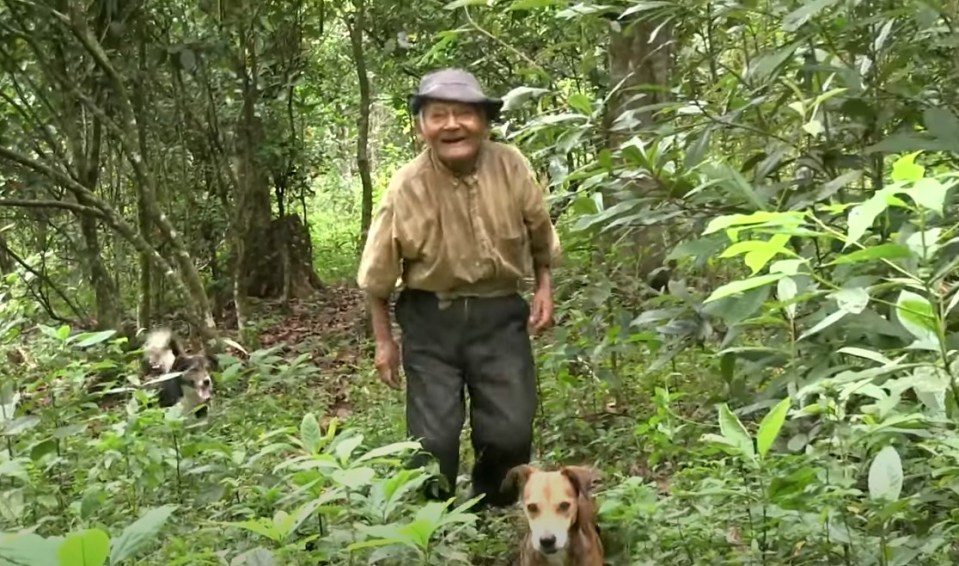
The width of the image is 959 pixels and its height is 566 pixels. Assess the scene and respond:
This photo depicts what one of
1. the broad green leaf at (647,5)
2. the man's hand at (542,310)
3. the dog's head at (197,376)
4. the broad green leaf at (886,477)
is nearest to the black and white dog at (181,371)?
the dog's head at (197,376)

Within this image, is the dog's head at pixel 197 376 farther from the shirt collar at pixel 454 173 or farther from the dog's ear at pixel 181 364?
the shirt collar at pixel 454 173

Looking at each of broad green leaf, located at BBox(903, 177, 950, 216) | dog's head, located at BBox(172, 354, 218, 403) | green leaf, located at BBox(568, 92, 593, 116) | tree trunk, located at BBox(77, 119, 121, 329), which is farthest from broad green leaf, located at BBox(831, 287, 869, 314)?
tree trunk, located at BBox(77, 119, 121, 329)

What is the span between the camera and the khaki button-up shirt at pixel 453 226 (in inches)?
137

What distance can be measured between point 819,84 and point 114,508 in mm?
2691

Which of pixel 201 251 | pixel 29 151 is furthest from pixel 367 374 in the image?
pixel 201 251

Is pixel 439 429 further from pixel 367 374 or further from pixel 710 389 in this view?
pixel 367 374

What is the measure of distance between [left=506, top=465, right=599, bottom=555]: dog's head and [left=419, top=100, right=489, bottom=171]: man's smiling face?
1.15 metres

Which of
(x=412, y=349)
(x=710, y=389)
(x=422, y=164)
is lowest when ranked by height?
Answer: (x=710, y=389)

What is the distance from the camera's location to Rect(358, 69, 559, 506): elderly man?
11.4 feet

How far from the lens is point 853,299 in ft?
5.71

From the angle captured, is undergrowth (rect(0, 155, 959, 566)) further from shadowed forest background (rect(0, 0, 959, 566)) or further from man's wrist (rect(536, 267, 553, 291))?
man's wrist (rect(536, 267, 553, 291))

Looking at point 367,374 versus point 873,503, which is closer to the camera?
point 873,503

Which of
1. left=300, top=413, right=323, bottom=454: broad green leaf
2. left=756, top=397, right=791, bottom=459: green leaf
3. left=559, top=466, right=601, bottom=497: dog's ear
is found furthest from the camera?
left=559, top=466, right=601, bottom=497: dog's ear

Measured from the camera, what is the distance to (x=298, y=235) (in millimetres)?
10727
